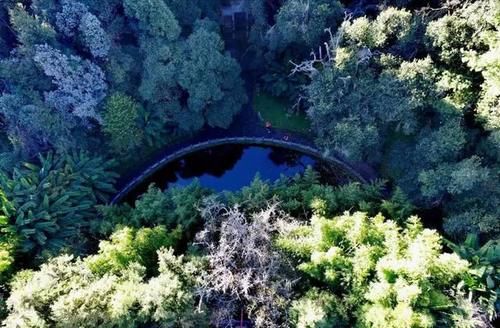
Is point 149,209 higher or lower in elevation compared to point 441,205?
higher

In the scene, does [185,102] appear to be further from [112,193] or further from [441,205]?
[441,205]

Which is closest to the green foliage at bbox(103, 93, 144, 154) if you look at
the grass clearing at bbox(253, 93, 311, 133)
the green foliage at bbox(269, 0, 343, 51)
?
the grass clearing at bbox(253, 93, 311, 133)

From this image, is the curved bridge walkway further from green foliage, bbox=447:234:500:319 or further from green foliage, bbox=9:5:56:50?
green foliage, bbox=9:5:56:50

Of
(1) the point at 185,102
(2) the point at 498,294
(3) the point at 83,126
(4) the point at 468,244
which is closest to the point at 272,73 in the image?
(1) the point at 185,102

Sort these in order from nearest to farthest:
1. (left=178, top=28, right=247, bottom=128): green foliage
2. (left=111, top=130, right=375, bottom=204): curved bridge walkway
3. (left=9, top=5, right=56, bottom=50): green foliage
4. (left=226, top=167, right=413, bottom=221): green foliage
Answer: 1. (left=9, top=5, right=56, bottom=50): green foliage
2. (left=226, top=167, right=413, bottom=221): green foliage
3. (left=178, top=28, right=247, bottom=128): green foliage
4. (left=111, top=130, right=375, bottom=204): curved bridge walkway

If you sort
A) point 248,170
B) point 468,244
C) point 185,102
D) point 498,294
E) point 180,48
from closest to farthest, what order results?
point 498,294 < point 468,244 < point 180,48 < point 185,102 < point 248,170

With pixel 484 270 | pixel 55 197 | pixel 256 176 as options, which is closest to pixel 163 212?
pixel 256 176

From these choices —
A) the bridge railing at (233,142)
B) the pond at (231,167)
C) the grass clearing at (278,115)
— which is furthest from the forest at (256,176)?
the pond at (231,167)

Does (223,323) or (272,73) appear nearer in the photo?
(223,323)
